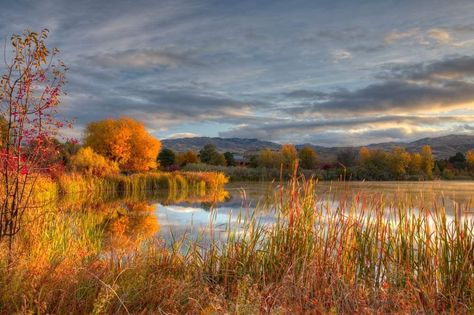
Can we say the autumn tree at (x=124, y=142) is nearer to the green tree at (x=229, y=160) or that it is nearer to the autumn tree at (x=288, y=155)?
the autumn tree at (x=288, y=155)

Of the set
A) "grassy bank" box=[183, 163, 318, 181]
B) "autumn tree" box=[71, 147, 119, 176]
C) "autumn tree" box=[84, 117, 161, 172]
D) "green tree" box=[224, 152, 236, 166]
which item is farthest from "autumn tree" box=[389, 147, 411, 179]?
"autumn tree" box=[71, 147, 119, 176]

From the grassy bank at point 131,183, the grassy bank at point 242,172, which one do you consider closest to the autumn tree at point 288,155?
the grassy bank at point 242,172

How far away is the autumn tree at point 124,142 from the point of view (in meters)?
32.4

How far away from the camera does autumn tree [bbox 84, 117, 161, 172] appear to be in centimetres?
3241

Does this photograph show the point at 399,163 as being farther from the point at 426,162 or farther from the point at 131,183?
the point at 131,183

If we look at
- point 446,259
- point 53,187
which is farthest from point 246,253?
point 53,187

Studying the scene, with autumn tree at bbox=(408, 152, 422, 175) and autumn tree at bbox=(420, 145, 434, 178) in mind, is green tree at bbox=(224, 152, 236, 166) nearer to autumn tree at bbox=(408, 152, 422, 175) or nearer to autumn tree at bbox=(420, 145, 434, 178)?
autumn tree at bbox=(408, 152, 422, 175)

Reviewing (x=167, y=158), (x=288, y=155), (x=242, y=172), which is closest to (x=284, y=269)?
(x=242, y=172)

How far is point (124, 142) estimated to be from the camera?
3278cm

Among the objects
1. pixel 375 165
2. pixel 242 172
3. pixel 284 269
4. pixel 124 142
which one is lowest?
pixel 284 269

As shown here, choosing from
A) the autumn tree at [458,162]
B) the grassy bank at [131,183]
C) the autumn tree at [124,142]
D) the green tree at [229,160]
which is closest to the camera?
the grassy bank at [131,183]

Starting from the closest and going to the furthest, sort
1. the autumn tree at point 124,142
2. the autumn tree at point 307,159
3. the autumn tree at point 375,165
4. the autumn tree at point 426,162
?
the autumn tree at point 124,142 < the autumn tree at point 375,165 < the autumn tree at point 426,162 < the autumn tree at point 307,159

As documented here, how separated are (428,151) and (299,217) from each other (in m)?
41.1

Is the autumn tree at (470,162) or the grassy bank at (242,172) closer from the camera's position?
the grassy bank at (242,172)
